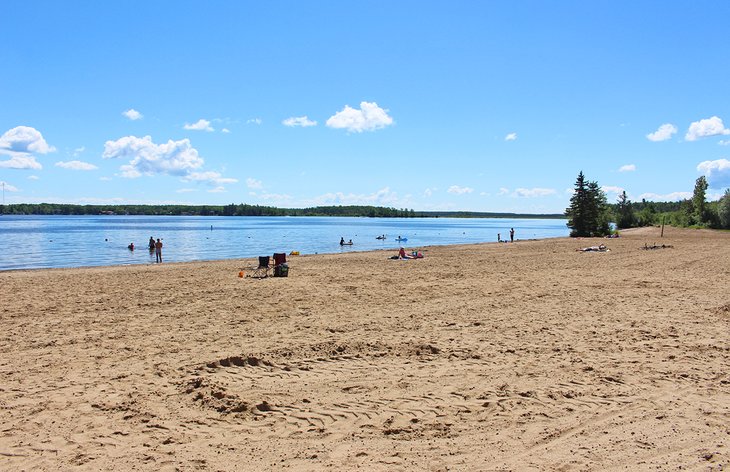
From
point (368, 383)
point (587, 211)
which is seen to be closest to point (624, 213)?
point (587, 211)

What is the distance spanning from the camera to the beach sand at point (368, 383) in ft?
15.8

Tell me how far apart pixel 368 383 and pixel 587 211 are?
59.0 meters

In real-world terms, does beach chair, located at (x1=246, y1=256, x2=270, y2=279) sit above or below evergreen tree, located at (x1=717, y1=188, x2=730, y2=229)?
below

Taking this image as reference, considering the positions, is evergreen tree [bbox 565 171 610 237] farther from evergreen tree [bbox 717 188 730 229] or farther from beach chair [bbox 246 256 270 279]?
beach chair [bbox 246 256 270 279]

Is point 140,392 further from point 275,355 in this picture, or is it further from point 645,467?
point 645,467

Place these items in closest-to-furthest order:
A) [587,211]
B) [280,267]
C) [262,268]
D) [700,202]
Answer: [280,267], [262,268], [587,211], [700,202]

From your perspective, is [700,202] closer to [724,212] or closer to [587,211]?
[724,212]

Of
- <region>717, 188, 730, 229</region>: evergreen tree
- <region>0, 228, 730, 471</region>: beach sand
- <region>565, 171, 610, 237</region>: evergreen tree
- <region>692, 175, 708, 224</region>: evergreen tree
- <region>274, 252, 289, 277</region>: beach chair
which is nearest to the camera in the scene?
<region>0, 228, 730, 471</region>: beach sand

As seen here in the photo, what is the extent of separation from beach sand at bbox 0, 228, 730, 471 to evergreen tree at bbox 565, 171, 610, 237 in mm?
49293

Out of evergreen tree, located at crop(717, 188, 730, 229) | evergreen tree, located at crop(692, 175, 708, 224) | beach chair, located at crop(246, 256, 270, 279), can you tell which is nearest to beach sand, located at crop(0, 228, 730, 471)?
beach chair, located at crop(246, 256, 270, 279)

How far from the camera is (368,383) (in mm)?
6750

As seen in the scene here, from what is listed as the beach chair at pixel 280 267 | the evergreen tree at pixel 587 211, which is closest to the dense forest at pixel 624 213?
the evergreen tree at pixel 587 211

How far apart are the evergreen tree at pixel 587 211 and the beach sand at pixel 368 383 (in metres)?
49.3

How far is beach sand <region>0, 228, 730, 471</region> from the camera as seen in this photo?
4816mm
